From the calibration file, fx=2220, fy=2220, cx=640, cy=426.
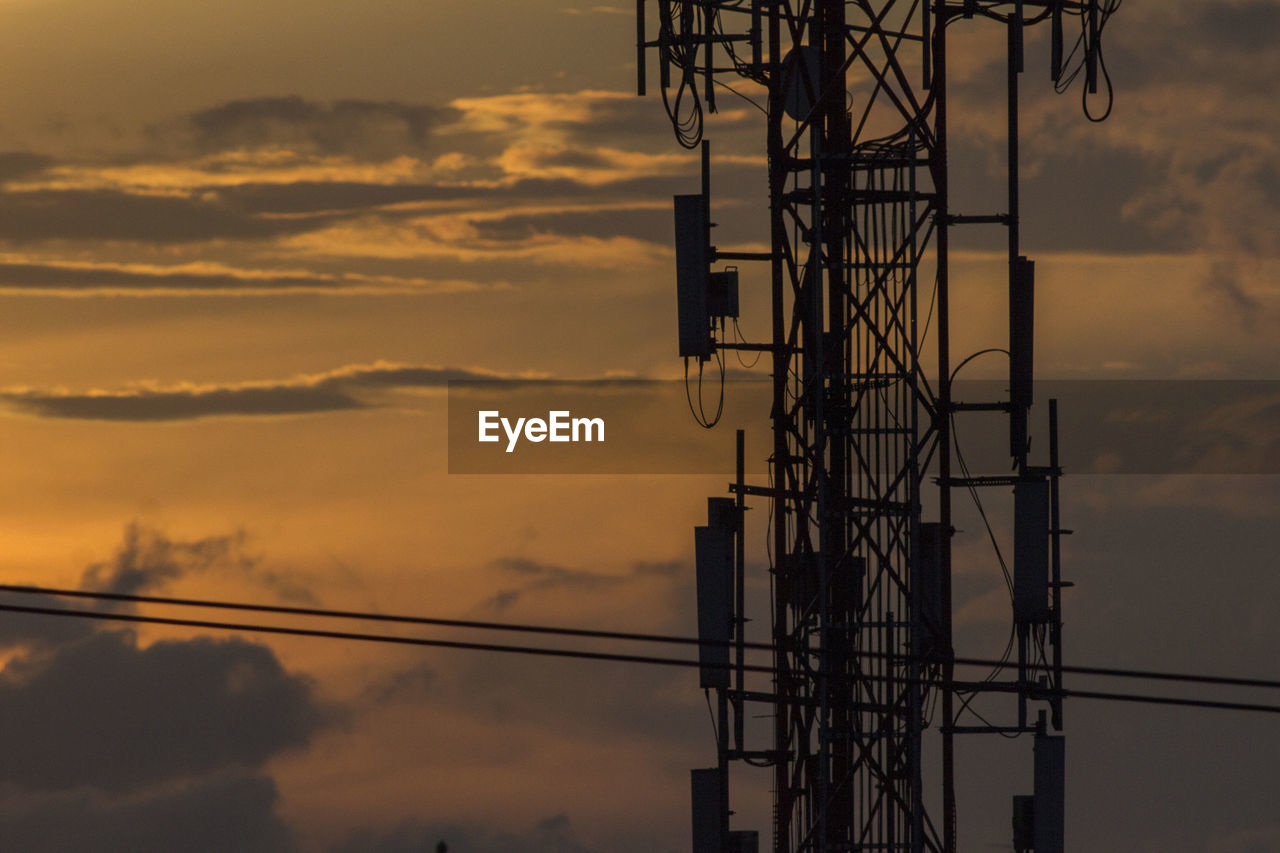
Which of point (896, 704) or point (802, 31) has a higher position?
point (802, 31)

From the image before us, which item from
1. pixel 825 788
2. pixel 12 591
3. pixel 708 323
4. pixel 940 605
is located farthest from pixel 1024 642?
pixel 12 591

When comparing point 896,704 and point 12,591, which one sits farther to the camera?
point 896,704

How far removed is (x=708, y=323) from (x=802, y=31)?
15.0ft

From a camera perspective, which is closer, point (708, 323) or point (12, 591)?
point (12, 591)

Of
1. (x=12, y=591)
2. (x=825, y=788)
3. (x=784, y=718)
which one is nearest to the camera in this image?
(x=12, y=591)

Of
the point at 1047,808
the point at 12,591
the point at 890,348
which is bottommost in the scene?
the point at 1047,808

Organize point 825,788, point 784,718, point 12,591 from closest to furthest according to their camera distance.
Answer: point 12,591, point 825,788, point 784,718

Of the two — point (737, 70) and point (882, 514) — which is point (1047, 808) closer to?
point (882, 514)

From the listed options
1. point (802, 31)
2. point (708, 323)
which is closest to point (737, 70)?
point (802, 31)

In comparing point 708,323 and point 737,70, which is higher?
point 737,70

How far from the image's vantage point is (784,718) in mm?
34469

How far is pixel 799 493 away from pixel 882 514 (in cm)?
143

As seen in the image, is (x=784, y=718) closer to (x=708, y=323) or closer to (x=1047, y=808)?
(x=1047, y=808)

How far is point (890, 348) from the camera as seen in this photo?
33.0 m
